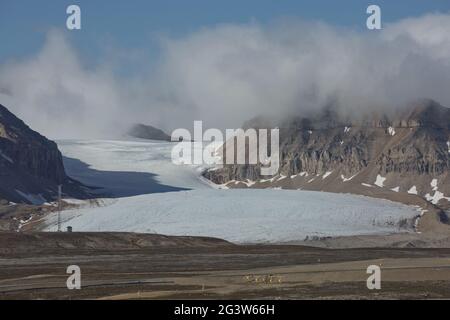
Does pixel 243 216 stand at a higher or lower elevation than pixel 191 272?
higher

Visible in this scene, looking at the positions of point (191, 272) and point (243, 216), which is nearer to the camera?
point (191, 272)

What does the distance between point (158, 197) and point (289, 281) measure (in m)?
110

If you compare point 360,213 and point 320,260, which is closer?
point 320,260

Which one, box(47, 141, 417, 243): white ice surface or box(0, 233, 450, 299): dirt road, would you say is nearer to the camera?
box(0, 233, 450, 299): dirt road

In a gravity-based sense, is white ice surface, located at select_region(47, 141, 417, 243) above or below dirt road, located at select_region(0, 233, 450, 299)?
above

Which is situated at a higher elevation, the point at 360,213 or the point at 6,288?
the point at 360,213

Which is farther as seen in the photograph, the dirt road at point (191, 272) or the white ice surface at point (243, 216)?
the white ice surface at point (243, 216)

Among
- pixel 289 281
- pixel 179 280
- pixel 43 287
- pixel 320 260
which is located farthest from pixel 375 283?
pixel 320 260

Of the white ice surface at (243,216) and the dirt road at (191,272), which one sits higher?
the white ice surface at (243,216)
